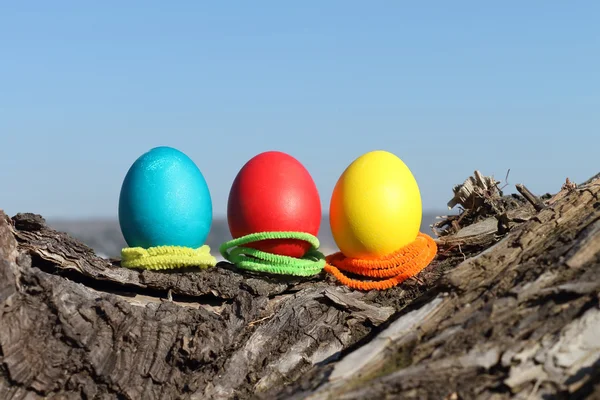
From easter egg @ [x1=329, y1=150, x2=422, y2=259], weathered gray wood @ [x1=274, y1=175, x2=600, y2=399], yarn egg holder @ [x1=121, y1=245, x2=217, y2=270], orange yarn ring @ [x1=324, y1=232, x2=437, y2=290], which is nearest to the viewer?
weathered gray wood @ [x1=274, y1=175, x2=600, y2=399]

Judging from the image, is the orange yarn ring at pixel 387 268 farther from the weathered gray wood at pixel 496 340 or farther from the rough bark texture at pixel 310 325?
the weathered gray wood at pixel 496 340

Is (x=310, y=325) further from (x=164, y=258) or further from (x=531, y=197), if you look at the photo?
(x=531, y=197)

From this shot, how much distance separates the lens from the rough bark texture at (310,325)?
11.1 feet

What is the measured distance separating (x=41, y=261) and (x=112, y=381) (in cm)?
108

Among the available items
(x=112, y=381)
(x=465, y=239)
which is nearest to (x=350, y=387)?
(x=112, y=381)

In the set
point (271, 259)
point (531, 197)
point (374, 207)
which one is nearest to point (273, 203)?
point (271, 259)

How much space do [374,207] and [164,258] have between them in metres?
1.65

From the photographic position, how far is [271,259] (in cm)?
527

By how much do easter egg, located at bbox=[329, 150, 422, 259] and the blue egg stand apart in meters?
1.11

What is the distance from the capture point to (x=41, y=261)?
15.9 ft

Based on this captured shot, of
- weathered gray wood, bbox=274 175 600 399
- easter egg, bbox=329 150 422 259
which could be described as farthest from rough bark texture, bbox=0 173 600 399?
easter egg, bbox=329 150 422 259

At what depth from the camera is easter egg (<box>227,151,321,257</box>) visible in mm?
5297

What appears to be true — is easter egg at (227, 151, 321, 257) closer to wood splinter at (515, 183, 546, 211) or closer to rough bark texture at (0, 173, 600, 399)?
rough bark texture at (0, 173, 600, 399)

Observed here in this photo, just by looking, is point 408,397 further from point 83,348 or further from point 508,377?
point 83,348
